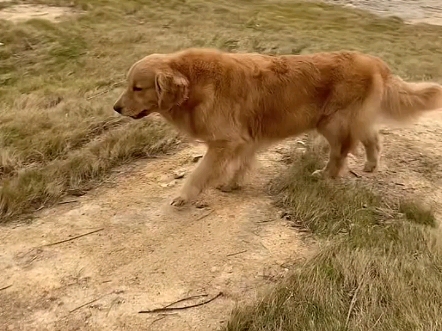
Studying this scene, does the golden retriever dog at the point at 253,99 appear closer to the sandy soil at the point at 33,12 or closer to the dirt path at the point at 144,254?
the dirt path at the point at 144,254

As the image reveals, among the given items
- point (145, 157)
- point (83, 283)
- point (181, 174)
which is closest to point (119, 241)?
point (83, 283)

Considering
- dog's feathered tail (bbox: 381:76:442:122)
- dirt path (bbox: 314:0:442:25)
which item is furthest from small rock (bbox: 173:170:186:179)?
dirt path (bbox: 314:0:442:25)

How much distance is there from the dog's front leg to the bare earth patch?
9.23 m

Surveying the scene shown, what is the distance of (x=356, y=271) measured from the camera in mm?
3551

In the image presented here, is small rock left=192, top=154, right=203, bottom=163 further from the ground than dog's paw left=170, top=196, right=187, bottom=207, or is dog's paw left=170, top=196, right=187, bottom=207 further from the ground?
dog's paw left=170, top=196, right=187, bottom=207

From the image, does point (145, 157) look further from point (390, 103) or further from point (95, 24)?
point (95, 24)

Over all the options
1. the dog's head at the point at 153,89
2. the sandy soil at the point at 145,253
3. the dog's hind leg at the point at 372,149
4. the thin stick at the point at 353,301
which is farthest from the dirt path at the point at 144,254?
the dog's head at the point at 153,89

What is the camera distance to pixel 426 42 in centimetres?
1410

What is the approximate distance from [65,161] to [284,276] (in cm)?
237

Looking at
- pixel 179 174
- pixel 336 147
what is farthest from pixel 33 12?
pixel 336 147

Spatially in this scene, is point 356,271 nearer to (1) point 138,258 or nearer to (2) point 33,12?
(1) point 138,258

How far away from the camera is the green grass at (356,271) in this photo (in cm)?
316

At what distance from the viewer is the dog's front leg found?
181 inches

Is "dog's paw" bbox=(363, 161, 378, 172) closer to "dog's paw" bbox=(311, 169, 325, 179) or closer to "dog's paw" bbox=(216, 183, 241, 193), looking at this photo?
"dog's paw" bbox=(311, 169, 325, 179)
